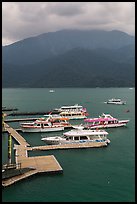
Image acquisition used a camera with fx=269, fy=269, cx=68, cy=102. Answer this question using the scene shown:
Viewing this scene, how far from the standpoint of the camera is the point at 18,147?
1601 inches

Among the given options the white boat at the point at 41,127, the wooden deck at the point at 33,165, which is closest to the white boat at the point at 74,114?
the white boat at the point at 41,127

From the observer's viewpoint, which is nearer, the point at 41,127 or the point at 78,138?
the point at 78,138

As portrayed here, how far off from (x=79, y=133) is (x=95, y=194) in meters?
19.5

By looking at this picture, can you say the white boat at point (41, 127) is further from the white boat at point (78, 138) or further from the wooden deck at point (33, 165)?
the wooden deck at point (33, 165)

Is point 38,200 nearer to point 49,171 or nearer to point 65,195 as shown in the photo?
point 65,195

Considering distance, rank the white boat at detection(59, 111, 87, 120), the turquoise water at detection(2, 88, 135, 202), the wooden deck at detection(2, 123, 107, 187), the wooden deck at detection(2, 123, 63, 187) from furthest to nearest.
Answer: the white boat at detection(59, 111, 87, 120) → the wooden deck at detection(2, 123, 107, 187) → the wooden deck at detection(2, 123, 63, 187) → the turquoise water at detection(2, 88, 135, 202)

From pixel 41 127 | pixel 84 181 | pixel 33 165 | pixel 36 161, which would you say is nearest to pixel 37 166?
pixel 33 165

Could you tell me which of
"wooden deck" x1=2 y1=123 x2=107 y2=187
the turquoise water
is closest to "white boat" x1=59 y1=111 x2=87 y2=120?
"wooden deck" x1=2 y1=123 x2=107 y2=187

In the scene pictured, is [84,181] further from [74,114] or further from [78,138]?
[74,114]

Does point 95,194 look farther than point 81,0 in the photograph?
Yes

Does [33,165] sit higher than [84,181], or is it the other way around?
[33,165]

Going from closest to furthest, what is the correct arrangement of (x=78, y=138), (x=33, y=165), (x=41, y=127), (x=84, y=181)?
1. (x=84, y=181)
2. (x=33, y=165)
3. (x=78, y=138)
4. (x=41, y=127)

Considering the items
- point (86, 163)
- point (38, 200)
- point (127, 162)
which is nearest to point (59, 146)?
point (86, 163)

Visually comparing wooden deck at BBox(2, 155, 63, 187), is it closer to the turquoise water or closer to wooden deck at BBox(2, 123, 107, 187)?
wooden deck at BBox(2, 123, 107, 187)
